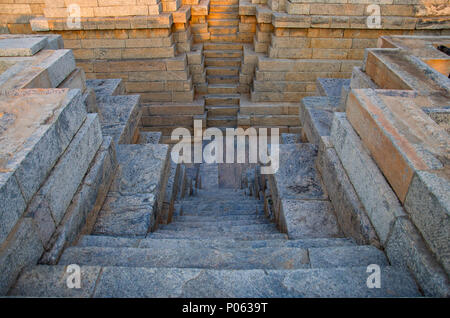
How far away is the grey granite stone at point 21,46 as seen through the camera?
3779mm

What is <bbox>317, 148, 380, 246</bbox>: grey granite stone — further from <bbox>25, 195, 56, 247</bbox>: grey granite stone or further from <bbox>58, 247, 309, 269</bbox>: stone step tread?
<bbox>25, 195, 56, 247</bbox>: grey granite stone

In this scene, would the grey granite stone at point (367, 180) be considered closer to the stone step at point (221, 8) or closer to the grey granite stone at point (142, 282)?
the grey granite stone at point (142, 282)

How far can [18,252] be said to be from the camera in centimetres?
198

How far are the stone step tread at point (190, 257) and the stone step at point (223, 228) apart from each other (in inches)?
40.2

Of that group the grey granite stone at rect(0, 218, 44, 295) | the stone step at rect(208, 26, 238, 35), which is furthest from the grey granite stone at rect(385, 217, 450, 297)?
the stone step at rect(208, 26, 238, 35)

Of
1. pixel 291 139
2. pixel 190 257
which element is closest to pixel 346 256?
pixel 190 257

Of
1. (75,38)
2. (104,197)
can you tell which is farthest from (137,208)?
(75,38)

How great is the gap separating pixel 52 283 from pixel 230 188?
4685 mm

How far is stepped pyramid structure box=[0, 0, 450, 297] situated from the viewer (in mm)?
1887

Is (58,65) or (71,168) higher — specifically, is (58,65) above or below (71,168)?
above

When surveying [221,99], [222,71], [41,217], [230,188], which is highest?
[41,217]

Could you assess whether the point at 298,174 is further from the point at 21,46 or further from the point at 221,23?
the point at 221,23
